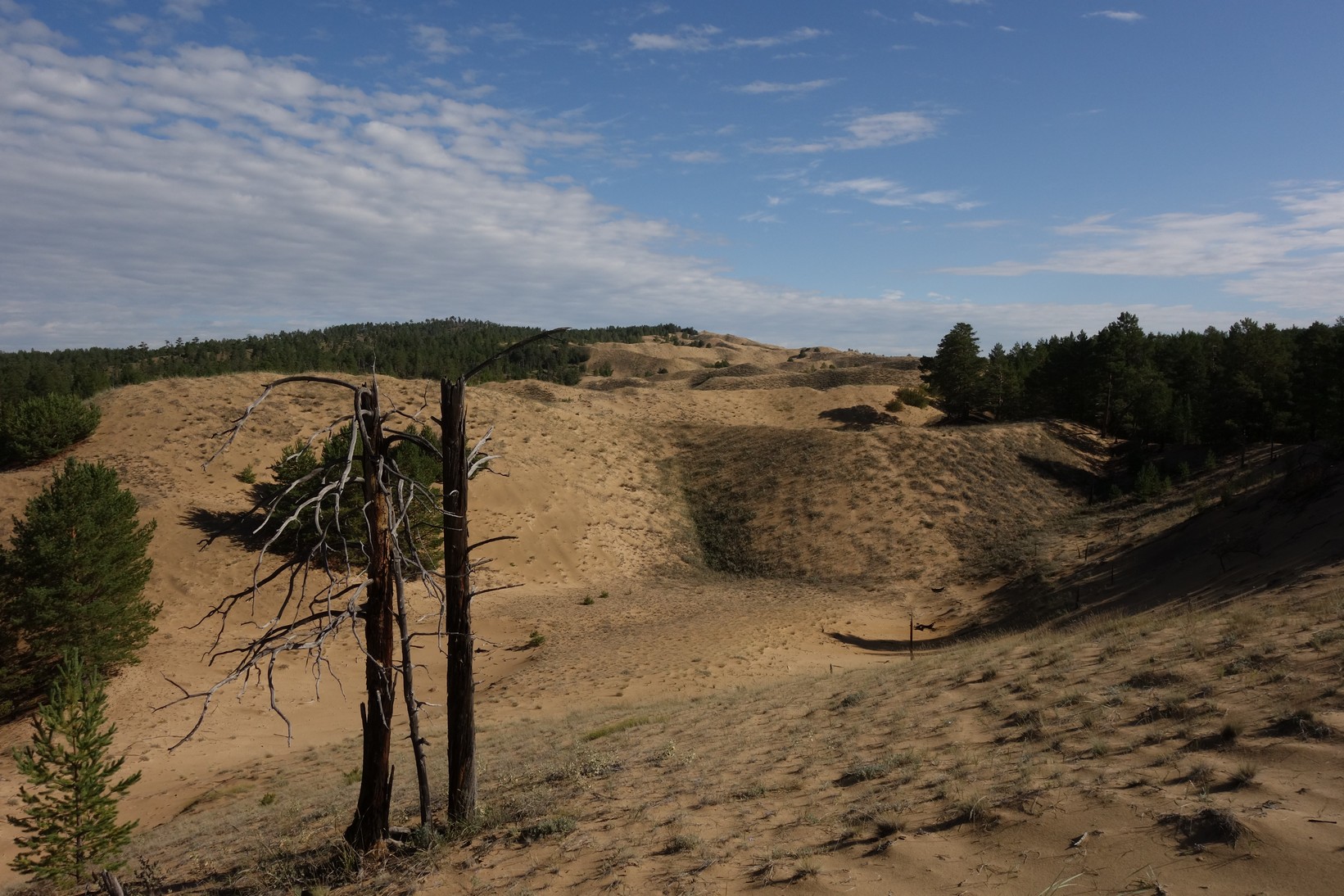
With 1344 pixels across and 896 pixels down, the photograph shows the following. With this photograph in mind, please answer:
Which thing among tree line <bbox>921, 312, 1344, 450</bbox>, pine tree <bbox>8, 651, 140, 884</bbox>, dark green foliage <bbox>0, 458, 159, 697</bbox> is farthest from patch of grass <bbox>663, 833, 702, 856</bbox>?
tree line <bbox>921, 312, 1344, 450</bbox>

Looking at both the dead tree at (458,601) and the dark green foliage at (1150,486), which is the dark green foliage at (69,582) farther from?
the dark green foliage at (1150,486)

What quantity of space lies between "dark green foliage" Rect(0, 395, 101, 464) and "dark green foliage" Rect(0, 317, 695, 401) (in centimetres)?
996

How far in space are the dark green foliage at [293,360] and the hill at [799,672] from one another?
14.5 metres

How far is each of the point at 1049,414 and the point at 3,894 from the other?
52.8m

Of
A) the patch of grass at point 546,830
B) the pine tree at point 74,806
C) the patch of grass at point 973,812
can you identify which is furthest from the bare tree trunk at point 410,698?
the patch of grass at point 973,812

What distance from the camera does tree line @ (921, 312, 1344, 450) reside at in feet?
113

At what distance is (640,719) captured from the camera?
14742mm

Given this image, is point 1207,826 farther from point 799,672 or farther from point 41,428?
point 41,428

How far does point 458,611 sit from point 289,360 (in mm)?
66136

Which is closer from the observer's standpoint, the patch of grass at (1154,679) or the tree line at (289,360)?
the patch of grass at (1154,679)

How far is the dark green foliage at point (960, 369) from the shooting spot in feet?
158

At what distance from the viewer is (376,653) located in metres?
7.62

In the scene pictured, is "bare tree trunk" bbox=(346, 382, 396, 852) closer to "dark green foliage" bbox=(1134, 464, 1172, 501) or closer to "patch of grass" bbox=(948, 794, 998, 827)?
"patch of grass" bbox=(948, 794, 998, 827)

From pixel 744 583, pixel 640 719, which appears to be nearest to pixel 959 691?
pixel 640 719
